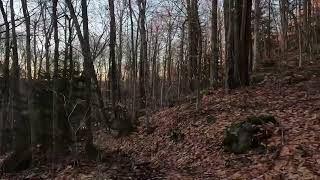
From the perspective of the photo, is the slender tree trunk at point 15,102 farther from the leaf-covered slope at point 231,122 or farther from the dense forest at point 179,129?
the leaf-covered slope at point 231,122

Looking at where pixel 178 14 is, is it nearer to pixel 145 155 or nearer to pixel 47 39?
pixel 47 39

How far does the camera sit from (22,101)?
16.2 metres

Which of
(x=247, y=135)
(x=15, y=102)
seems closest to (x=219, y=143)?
(x=247, y=135)

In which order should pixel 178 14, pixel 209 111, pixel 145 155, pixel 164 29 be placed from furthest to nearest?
1. pixel 164 29
2. pixel 178 14
3. pixel 209 111
4. pixel 145 155

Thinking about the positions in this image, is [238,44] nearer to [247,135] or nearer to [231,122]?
[231,122]

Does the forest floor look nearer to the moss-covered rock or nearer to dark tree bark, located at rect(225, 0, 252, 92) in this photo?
the moss-covered rock

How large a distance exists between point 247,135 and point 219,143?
107 centimetres

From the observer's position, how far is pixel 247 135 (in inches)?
395

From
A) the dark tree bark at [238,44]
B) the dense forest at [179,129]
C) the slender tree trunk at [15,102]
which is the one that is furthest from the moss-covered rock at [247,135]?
the slender tree trunk at [15,102]

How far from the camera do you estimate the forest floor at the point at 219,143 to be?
8617mm

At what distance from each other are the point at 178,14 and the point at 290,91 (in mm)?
17178

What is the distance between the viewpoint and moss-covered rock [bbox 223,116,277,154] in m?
9.82

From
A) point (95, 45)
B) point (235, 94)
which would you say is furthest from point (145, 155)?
point (95, 45)

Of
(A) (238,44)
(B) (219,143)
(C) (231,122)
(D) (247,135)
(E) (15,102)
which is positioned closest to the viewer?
(D) (247,135)
